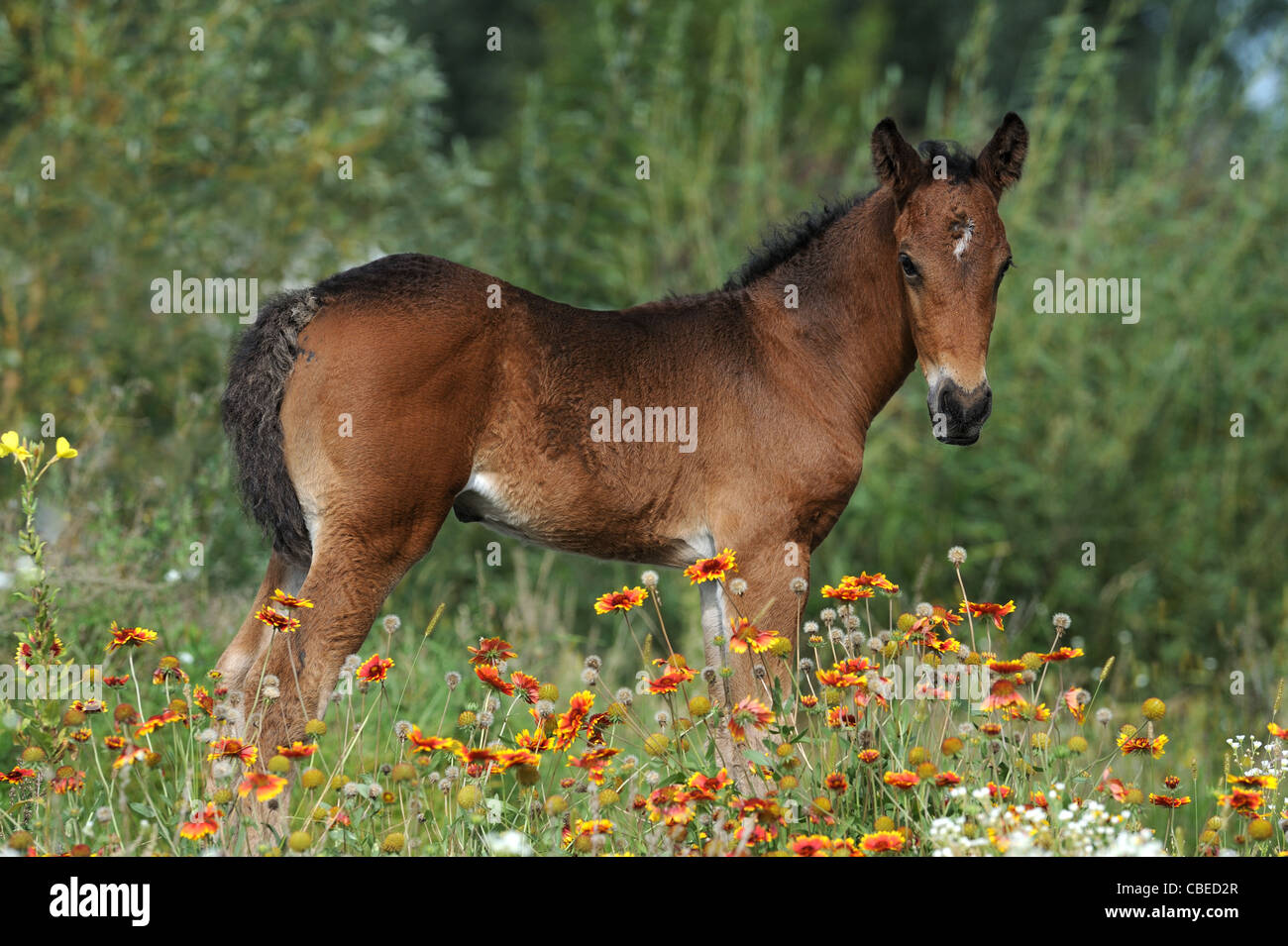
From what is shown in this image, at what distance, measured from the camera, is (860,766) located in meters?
3.52

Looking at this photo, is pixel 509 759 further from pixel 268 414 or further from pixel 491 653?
pixel 268 414

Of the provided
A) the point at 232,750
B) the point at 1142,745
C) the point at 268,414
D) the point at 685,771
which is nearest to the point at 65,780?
the point at 232,750

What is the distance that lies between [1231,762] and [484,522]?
355cm

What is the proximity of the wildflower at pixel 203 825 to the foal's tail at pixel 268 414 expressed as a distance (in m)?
1.13

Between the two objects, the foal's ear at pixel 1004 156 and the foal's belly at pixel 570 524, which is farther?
the foal's ear at pixel 1004 156

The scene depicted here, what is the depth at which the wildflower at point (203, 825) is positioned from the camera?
2799 millimetres

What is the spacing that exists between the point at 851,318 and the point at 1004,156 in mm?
757

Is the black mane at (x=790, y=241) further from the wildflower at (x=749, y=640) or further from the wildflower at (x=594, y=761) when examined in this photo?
the wildflower at (x=594, y=761)

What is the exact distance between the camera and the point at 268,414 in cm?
395

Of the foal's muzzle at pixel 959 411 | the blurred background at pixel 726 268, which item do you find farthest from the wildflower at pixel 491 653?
the blurred background at pixel 726 268

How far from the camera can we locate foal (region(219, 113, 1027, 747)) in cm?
389
